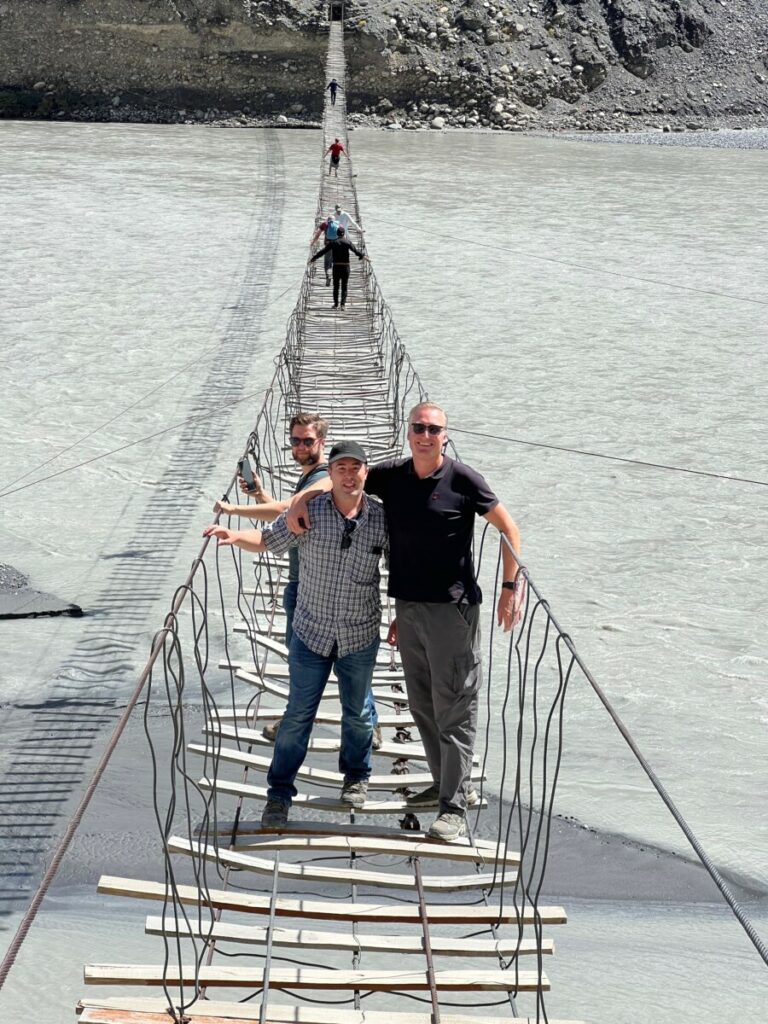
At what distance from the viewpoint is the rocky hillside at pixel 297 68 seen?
97.2 ft

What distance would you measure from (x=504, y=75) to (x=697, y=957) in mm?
27616

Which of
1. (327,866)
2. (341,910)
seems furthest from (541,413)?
(341,910)

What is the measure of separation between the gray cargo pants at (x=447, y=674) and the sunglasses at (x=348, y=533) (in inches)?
8.6

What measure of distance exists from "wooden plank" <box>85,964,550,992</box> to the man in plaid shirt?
67 cm

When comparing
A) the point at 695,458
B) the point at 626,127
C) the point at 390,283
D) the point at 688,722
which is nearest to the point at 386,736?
the point at 688,722

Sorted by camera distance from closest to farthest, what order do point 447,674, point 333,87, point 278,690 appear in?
point 447,674, point 278,690, point 333,87

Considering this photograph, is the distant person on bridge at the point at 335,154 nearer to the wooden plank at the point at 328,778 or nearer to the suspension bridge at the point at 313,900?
the suspension bridge at the point at 313,900

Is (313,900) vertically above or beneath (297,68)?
beneath

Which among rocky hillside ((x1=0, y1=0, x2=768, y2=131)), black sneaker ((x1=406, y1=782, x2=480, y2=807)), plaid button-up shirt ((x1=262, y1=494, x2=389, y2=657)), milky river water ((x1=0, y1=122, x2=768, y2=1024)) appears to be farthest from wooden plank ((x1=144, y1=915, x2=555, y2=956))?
rocky hillside ((x1=0, y1=0, x2=768, y2=131))

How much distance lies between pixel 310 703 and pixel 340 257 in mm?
8406

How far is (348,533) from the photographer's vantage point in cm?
375

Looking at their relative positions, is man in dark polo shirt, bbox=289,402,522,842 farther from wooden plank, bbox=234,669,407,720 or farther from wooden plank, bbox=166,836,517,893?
wooden plank, bbox=234,669,407,720

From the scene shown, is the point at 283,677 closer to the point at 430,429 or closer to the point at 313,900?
the point at 313,900

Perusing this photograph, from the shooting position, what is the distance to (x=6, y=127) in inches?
1073
